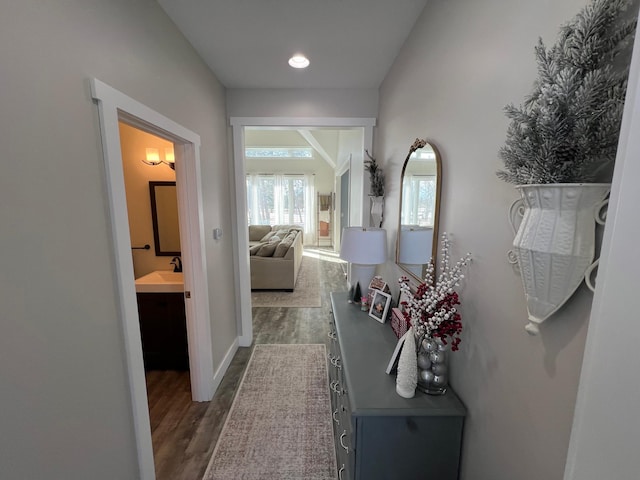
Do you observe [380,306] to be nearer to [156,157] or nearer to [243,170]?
[243,170]

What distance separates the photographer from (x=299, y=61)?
2.14 meters

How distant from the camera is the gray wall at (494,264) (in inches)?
28.1

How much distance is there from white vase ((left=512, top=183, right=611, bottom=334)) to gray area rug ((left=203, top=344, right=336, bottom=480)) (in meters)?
1.66

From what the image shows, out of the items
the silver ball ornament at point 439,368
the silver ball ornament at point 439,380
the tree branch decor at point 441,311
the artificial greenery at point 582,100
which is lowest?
the silver ball ornament at point 439,380

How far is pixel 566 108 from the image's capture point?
0.58 metres

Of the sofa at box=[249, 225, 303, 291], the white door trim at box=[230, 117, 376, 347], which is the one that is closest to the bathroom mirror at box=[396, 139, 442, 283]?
A: the white door trim at box=[230, 117, 376, 347]

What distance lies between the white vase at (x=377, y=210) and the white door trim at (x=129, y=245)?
5.11 ft

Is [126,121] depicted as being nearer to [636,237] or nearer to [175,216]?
[175,216]

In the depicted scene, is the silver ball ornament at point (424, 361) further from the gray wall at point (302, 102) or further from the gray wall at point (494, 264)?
the gray wall at point (302, 102)

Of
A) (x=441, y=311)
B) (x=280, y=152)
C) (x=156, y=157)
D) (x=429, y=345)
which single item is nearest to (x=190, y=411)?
(x=429, y=345)

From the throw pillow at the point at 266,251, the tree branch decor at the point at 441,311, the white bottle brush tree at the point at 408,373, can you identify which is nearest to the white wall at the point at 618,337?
the tree branch decor at the point at 441,311

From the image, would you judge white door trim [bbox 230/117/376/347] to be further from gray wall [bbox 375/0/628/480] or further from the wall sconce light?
gray wall [bbox 375/0/628/480]

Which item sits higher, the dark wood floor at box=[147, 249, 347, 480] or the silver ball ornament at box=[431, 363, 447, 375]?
the silver ball ornament at box=[431, 363, 447, 375]

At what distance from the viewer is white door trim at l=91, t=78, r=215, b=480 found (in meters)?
1.15
